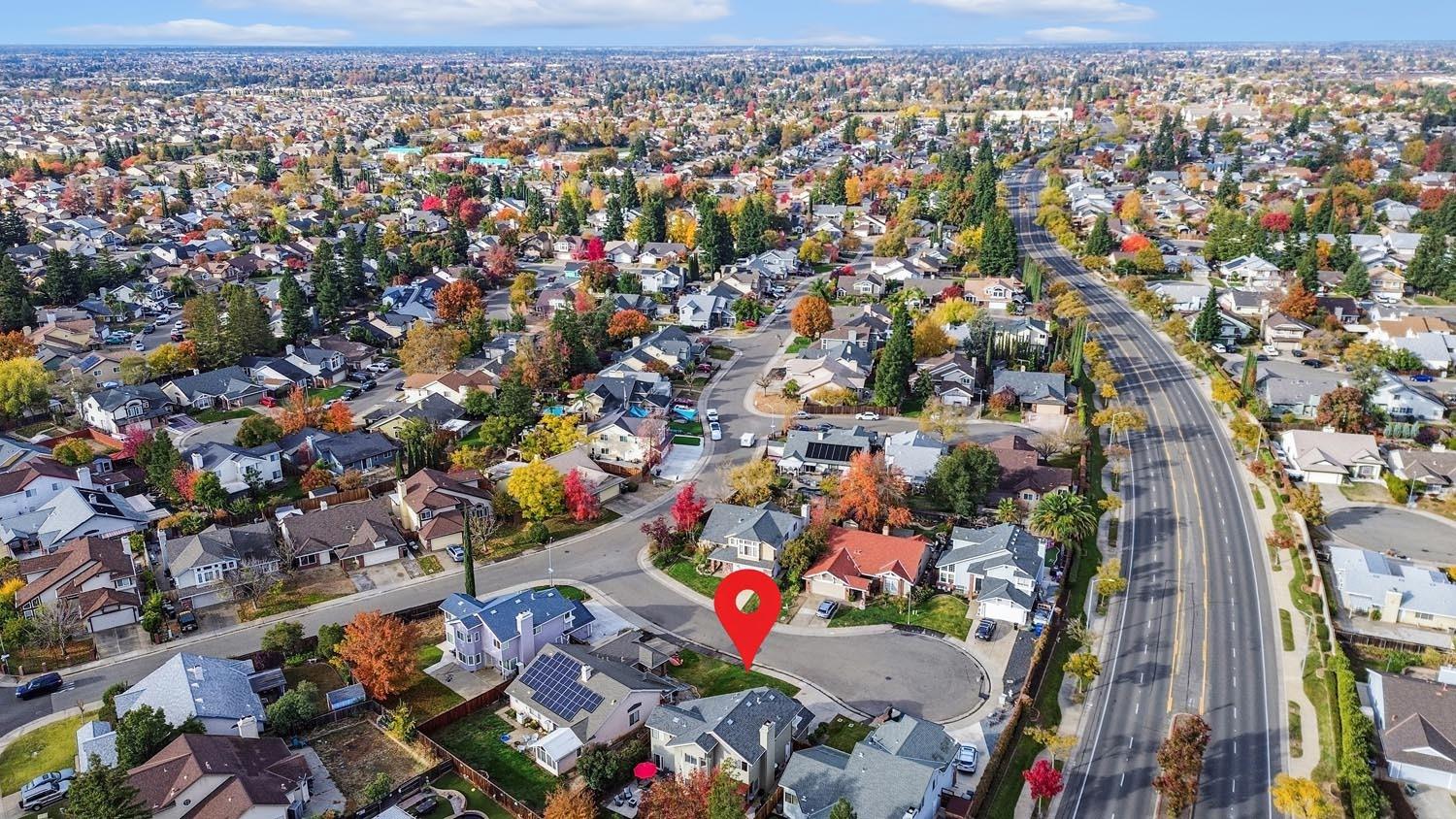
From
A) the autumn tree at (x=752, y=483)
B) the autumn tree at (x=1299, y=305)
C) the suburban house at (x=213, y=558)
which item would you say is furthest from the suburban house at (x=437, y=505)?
the autumn tree at (x=1299, y=305)

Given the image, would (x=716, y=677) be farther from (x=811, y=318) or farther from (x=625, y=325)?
(x=811, y=318)

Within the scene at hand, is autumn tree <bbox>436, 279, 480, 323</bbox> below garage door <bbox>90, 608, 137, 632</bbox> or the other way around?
the other way around

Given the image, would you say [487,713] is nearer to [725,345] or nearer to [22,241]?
[725,345]

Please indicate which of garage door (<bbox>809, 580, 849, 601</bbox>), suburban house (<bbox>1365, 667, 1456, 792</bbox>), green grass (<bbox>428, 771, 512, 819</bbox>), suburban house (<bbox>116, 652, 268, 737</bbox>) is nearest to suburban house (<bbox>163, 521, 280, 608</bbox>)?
suburban house (<bbox>116, 652, 268, 737</bbox>)

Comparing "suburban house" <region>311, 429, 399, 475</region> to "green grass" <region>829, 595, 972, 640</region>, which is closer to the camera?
"green grass" <region>829, 595, 972, 640</region>

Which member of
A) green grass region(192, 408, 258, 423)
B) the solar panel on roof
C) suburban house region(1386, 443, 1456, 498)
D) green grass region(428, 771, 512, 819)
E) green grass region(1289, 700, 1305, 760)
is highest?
suburban house region(1386, 443, 1456, 498)

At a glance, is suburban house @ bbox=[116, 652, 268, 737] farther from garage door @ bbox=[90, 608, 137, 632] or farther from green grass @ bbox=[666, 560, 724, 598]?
green grass @ bbox=[666, 560, 724, 598]

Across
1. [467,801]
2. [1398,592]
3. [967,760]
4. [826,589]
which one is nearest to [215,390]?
[467,801]
